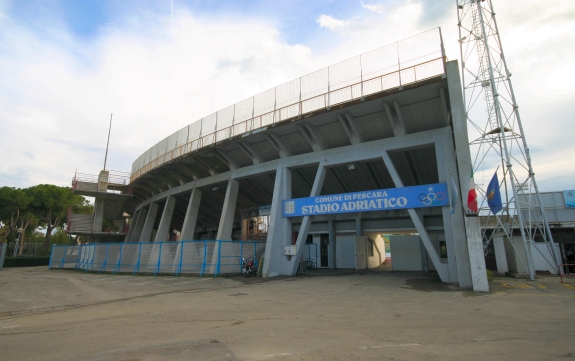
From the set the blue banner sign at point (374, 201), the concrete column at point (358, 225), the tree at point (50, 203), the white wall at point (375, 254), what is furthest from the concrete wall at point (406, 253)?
the tree at point (50, 203)

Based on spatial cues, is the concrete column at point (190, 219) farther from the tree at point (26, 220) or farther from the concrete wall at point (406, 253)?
the tree at point (26, 220)

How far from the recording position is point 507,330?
6258 millimetres

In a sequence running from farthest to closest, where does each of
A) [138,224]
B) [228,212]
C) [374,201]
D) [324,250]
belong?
[138,224] < [324,250] < [228,212] < [374,201]

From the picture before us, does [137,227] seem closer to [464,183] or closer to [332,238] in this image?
[332,238]

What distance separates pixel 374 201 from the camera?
55.7ft

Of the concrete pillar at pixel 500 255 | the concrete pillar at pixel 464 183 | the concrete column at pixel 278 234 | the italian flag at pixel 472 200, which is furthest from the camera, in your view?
the concrete pillar at pixel 500 255

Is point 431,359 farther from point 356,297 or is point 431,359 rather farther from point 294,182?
point 294,182

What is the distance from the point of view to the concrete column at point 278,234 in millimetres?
19750

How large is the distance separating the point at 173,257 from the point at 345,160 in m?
14.1

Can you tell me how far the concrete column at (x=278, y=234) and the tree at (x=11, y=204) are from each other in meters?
45.0

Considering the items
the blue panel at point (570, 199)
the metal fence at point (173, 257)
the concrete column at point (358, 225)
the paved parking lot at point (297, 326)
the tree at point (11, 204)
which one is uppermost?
the tree at point (11, 204)

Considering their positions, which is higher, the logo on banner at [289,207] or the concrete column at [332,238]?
the logo on banner at [289,207]

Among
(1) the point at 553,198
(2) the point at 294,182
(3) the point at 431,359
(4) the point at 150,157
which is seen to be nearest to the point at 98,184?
(4) the point at 150,157

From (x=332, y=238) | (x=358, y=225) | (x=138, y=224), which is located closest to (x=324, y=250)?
(x=332, y=238)
